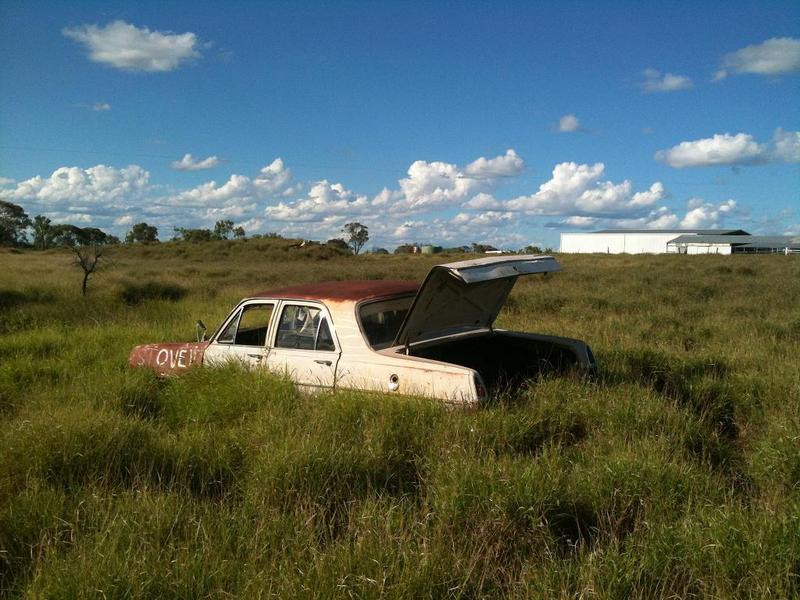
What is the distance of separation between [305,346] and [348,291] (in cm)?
62

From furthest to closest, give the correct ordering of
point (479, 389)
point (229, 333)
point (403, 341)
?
point (229, 333), point (403, 341), point (479, 389)

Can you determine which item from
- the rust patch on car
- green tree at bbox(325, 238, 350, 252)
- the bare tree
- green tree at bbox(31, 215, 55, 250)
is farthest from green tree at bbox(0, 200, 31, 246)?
the rust patch on car

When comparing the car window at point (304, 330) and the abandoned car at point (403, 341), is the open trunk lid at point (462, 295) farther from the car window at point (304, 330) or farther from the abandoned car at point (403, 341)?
the car window at point (304, 330)

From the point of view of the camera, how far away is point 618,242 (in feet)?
322

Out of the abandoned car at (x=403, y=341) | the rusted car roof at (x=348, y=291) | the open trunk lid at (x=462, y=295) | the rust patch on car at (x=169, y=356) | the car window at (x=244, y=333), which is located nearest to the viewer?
the abandoned car at (x=403, y=341)

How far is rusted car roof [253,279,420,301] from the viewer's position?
18.7 feet

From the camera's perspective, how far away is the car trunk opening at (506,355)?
6070 mm

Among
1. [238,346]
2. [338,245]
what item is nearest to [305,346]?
[238,346]

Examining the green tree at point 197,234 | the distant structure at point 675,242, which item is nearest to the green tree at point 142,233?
the green tree at point 197,234

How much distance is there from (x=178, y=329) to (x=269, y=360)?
5925 millimetres

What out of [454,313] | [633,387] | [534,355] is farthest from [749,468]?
[454,313]

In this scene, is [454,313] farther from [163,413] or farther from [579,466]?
[163,413]

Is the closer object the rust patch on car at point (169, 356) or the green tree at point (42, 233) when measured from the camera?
the rust patch on car at point (169, 356)

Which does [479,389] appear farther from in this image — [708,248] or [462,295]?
[708,248]
